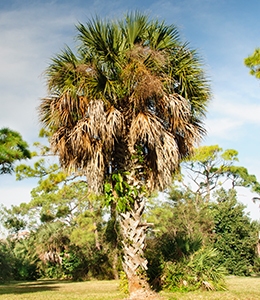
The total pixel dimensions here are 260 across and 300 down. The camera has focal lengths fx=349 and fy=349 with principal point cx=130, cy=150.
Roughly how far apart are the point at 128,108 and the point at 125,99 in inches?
10.6

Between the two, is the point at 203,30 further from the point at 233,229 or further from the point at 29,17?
the point at 233,229

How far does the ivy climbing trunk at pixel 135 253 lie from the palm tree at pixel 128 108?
0.03m

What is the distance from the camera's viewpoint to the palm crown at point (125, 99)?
9414 mm

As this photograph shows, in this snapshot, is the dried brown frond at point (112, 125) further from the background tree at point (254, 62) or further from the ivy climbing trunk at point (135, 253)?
the background tree at point (254, 62)

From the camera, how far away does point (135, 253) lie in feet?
29.7

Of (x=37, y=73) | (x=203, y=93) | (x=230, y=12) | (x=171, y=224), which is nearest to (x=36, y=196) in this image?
(x=171, y=224)

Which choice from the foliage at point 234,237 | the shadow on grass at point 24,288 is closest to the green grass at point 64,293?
the shadow on grass at point 24,288

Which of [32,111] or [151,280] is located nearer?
[32,111]

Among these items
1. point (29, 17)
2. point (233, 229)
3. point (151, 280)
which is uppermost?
point (29, 17)

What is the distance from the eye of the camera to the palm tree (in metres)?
9.31

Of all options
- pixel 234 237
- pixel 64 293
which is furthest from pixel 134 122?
pixel 234 237

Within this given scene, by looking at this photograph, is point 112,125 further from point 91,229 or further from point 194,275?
point 91,229

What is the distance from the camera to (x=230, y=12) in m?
9.75

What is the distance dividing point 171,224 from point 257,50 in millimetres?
16057
